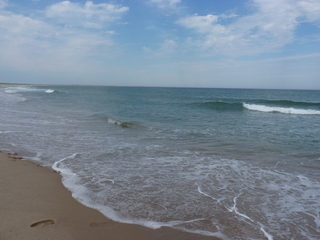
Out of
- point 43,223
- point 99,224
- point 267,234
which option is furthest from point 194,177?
point 43,223

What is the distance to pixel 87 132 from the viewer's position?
1141 centimetres

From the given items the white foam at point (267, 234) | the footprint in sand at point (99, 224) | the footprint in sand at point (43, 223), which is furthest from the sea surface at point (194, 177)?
the footprint in sand at point (43, 223)

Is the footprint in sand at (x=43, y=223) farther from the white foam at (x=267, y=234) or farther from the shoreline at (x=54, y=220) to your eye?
the white foam at (x=267, y=234)

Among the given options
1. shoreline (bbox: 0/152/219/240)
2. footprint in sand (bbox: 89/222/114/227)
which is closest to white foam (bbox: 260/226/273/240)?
shoreline (bbox: 0/152/219/240)

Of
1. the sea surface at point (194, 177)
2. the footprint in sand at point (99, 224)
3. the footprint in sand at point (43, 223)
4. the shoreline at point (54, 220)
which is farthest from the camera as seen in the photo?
the sea surface at point (194, 177)

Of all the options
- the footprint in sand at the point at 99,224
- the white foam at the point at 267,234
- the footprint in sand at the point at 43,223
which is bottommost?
the white foam at the point at 267,234

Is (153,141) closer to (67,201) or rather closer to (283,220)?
(67,201)

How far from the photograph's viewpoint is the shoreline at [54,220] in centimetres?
332

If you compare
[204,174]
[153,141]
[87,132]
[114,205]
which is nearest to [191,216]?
[114,205]

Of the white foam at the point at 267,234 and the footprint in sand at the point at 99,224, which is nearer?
the white foam at the point at 267,234

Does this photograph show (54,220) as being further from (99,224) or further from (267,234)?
(267,234)

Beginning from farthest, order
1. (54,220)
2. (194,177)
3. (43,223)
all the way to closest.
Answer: (194,177), (54,220), (43,223)

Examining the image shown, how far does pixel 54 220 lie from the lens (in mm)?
3654

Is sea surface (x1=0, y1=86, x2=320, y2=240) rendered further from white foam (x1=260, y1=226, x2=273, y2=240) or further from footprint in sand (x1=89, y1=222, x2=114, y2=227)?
footprint in sand (x1=89, y1=222, x2=114, y2=227)
